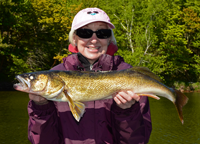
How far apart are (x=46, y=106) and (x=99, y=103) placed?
2.79ft

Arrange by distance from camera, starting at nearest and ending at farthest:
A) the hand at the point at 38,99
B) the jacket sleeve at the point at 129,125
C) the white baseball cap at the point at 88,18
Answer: the hand at the point at 38,99
the jacket sleeve at the point at 129,125
the white baseball cap at the point at 88,18

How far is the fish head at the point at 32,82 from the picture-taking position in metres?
3.69

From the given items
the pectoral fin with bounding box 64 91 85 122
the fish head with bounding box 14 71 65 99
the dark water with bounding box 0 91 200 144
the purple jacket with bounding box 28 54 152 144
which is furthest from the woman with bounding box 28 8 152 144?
the dark water with bounding box 0 91 200 144

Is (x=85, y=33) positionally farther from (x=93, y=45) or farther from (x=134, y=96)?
(x=134, y=96)

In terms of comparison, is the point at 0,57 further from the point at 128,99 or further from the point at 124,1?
the point at 128,99

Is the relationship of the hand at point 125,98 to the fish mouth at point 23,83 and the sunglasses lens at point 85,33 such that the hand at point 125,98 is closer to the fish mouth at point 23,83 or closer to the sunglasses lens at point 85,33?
the sunglasses lens at point 85,33

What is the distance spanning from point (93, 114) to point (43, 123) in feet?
2.60

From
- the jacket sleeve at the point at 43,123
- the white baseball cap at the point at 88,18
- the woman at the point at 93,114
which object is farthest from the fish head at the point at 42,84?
the white baseball cap at the point at 88,18

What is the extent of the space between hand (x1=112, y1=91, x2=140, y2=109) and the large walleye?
0.12m

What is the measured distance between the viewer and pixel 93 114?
154 inches

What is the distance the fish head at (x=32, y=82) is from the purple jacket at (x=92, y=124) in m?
0.25

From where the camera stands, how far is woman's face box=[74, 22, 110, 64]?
4191mm

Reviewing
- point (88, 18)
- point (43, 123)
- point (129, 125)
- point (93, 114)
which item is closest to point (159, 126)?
point (129, 125)

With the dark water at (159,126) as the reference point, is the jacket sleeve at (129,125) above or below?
above
